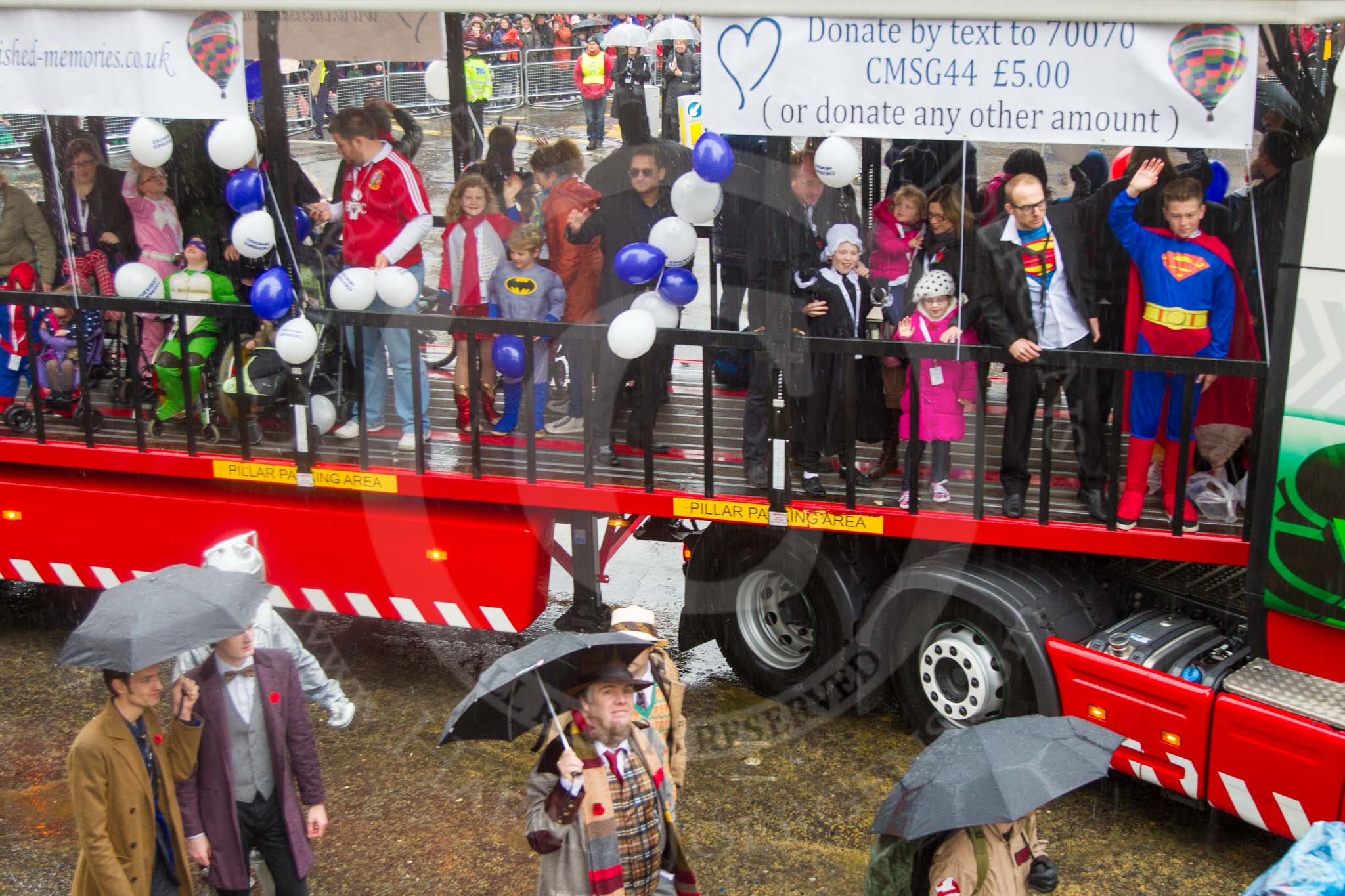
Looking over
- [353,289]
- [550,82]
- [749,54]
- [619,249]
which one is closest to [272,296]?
[353,289]

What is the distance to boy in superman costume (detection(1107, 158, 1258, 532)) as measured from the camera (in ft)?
19.1

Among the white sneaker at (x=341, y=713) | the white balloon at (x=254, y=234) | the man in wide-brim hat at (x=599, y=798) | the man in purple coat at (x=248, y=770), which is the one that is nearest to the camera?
the man in wide-brim hat at (x=599, y=798)

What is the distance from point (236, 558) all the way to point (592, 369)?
218 cm

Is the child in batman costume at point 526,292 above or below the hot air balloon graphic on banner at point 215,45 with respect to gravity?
below

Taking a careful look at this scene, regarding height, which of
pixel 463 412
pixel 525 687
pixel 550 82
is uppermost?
pixel 550 82

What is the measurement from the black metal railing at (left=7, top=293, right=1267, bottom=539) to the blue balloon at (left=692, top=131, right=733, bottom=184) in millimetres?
709

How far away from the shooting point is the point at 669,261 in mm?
6809

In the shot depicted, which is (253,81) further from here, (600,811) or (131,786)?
(600,811)

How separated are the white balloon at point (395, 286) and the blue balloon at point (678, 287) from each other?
132 centimetres

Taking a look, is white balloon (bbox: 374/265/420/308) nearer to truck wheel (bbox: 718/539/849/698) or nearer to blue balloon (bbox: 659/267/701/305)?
blue balloon (bbox: 659/267/701/305)

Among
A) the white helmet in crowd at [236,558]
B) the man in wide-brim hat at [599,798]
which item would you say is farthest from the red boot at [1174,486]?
the white helmet in crowd at [236,558]

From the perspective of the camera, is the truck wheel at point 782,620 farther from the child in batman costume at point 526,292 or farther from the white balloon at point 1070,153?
the white balloon at point 1070,153

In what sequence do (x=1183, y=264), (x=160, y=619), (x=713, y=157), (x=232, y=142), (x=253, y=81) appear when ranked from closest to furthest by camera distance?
(x=160, y=619)
(x=1183, y=264)
(x=713, y=157)
(x=232, y=142)
(x=253, y=81)

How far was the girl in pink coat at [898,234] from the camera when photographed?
21.8 ft
